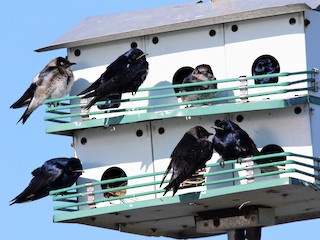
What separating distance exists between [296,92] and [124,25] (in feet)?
7.10

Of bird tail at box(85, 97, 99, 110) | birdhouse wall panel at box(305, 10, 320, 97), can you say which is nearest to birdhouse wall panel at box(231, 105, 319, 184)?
birdhouse wall panel at box(305, 10, 320, 97)

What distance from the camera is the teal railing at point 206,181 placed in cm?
Result: 1953

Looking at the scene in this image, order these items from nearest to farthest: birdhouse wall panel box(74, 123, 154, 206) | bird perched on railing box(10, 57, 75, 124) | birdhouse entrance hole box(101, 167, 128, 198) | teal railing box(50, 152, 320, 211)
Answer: teal railing box(50, 152, 320, 211) → birdhouse wall panel box(74, 123, 154, 206) → birdhouse entrance hole box(101, 167, 128, 198) → bird perched on railing box(10, 57, 75, 124)

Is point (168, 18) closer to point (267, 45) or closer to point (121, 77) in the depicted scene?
point (121, 77)

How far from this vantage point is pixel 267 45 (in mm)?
20406

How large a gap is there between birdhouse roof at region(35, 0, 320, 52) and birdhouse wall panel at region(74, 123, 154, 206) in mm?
973

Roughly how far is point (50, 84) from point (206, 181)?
6.72 feet

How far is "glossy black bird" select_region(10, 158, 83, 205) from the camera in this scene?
20797 mm

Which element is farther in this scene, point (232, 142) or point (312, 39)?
point (312, 39)

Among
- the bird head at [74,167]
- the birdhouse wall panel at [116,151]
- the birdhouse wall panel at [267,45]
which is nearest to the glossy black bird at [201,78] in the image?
the birdhouse wall panel at [267,45]

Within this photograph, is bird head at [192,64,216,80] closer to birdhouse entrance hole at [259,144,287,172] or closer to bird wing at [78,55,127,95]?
bird wing at [78,55,127,95]

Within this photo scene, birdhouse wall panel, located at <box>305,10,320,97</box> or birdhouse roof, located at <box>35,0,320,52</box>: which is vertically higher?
birdhouse roof, located at <box>35,0,320,52</box>

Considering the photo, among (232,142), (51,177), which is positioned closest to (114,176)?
(51,177)

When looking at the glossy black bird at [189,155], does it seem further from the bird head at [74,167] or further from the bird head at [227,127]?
the bird head at [74,167]
